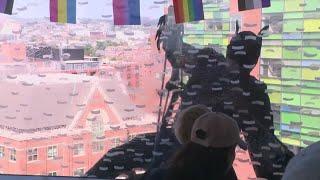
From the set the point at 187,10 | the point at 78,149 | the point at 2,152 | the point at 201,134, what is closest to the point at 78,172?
the point at 78,149

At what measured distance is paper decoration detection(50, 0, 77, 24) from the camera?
6.36 feet

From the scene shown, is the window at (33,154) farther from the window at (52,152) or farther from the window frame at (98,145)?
the window frame at (98,145)

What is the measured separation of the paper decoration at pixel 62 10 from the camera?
6.36 ft

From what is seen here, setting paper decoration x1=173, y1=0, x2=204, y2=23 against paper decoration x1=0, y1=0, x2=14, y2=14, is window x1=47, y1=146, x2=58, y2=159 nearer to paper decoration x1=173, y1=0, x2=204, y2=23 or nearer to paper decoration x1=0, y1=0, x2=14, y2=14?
paper decoration x1=0, y1=0, x2=14, y2=14

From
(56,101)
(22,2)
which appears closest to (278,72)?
(56,101)

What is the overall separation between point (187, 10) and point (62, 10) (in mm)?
484

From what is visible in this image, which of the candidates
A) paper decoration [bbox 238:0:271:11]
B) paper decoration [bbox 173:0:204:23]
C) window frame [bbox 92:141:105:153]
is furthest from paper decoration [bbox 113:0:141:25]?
window frame [bbox 92:141:105:153]

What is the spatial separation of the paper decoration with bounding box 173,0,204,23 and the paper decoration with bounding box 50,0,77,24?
1.33 feet

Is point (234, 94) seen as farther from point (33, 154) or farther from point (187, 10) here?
point (33, 154)

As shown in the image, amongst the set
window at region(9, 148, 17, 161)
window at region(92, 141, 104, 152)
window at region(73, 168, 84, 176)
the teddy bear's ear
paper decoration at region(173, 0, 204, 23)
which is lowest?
window at region(73, 168, 84, 176)

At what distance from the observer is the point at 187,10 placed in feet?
6.19

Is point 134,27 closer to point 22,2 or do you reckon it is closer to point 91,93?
point 91,93

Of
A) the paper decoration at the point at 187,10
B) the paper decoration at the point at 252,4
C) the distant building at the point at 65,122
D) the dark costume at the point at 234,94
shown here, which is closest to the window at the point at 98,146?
the distant building at the point at 65,122

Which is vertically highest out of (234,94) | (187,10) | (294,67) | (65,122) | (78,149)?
(187,10)
